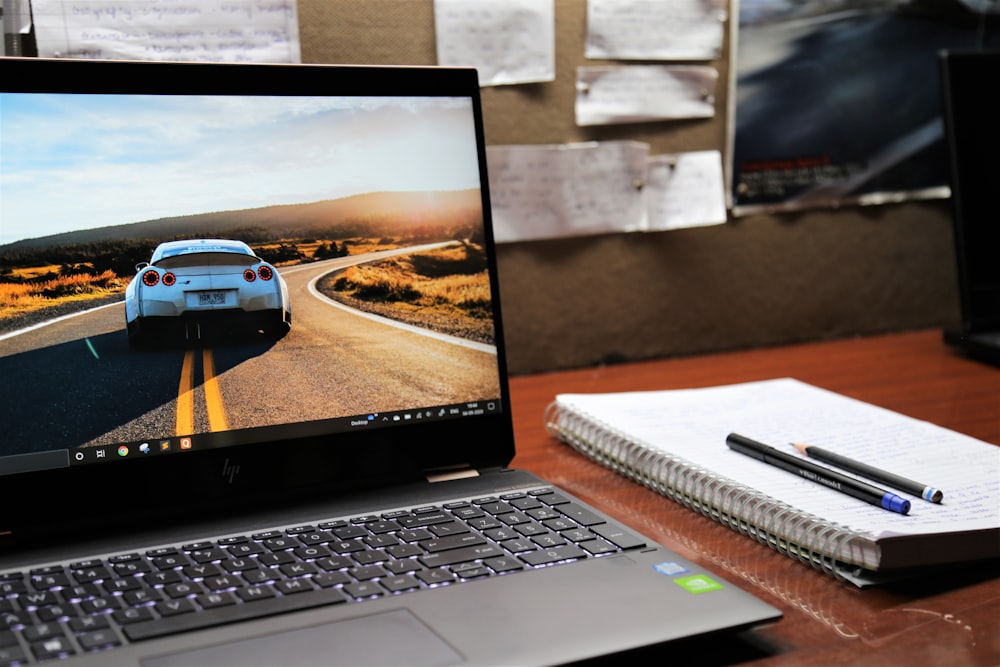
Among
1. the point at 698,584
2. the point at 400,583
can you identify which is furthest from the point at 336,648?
the point at 698,584

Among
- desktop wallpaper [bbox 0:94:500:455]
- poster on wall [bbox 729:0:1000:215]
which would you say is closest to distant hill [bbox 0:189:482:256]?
desktop wallpaper [bbox 0:94:500:455]

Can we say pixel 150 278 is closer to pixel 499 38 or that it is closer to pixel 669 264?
pixel 499 38

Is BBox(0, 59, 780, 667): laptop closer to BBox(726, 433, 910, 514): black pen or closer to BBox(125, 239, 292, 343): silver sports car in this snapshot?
BBox(125, 239, 292, 343): silver sports car

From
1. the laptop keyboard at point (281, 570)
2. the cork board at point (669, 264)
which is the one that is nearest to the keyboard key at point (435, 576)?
the laptop keyboard at point (281, 570)

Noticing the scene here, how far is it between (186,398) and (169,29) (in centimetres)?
41

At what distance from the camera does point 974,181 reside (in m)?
1.02

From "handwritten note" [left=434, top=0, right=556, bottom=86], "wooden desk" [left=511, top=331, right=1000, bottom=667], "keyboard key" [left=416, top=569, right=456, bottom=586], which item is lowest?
"wooden desk" [left=511, top=331, right=1000, bottom=667]

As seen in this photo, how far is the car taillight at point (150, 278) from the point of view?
2.04ft

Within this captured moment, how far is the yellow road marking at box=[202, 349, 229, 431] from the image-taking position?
0.62 m

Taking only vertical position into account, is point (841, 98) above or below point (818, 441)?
above

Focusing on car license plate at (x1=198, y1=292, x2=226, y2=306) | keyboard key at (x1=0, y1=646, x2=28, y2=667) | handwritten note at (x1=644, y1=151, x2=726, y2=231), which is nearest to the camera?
keyboard key at (x1=0, y1=646, x2=28, y2=667)

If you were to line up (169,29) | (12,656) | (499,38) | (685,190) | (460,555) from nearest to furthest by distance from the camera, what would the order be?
(12,656) → (460,555) → (169,29) → (499,38) → (685,190)

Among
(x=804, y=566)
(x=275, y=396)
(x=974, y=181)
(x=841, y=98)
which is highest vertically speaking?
(x=841, y=98)

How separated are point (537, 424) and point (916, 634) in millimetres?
446
